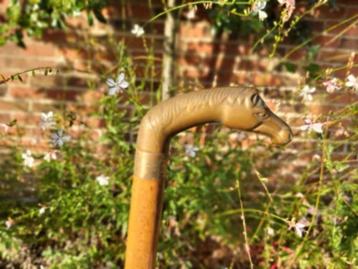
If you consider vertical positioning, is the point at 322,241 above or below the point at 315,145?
below

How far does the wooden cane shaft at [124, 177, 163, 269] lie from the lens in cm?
137

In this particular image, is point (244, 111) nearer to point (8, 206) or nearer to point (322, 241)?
point (322, 241)

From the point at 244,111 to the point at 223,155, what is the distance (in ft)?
4.30

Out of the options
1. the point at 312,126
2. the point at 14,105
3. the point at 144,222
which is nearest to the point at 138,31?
the point at 312,126

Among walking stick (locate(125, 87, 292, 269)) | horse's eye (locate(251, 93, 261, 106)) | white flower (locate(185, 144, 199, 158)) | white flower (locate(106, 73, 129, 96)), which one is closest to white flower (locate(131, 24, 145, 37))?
white flower (locate(106, 73, 129, 96))

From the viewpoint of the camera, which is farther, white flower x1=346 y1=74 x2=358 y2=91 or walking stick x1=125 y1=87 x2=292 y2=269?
white flower x1=346 y1=74 x2=358 y2=91

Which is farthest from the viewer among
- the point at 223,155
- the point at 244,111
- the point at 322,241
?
the point at 223,155

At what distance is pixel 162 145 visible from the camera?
1.35m

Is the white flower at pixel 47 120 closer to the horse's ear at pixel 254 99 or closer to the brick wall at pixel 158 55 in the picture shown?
the brick wall at pixel 158 55

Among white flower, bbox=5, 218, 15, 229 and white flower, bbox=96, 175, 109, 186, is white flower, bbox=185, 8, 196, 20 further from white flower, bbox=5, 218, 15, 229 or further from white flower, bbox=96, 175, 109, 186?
white flower, bbox=5, 218, 15, 229

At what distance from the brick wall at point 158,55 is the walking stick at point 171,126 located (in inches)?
50.2

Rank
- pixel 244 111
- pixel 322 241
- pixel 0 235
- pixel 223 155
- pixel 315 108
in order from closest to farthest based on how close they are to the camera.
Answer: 1. pixel 244 111
2. pixel 0 235
3. pixel 322 241
4. pixel 223 155
5. pixel 315 108

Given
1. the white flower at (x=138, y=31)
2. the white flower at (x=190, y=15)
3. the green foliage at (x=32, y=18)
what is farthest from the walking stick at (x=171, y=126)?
the white flower at (x=190, y=15)

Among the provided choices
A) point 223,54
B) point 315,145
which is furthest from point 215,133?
point 315,145
